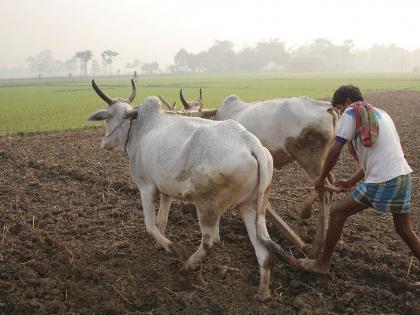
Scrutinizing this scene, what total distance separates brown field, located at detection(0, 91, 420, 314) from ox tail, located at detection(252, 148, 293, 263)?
0.47 metres

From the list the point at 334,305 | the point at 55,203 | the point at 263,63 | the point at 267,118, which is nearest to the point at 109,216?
the point at 55,203

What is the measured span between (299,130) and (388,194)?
234cm

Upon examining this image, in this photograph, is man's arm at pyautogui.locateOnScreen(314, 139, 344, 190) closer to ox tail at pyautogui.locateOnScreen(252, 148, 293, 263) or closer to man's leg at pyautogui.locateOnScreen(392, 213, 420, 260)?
ox tail at pyautogui.locateOnScreen(252, 148, 293, 263)

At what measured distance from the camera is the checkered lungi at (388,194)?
4137 millimetres

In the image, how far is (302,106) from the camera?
6.47 m

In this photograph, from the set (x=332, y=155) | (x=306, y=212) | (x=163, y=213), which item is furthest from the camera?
(x=306, y=212)

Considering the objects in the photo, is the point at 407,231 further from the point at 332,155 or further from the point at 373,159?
the point at 332,155

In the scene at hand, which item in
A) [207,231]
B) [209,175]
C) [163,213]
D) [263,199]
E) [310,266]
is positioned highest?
[209,175]

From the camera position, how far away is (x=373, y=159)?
416 centimetres

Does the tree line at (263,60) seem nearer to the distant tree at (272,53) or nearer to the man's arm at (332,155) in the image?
the distant tree at (272,53)

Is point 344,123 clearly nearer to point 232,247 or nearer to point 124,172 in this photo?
point 232,247

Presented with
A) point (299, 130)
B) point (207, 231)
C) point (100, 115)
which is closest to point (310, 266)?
point (207, 231)

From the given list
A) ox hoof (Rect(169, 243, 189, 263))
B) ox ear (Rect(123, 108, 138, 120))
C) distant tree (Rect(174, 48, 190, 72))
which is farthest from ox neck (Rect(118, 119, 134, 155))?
distant tree (Rect(174, 48, 190, 72))

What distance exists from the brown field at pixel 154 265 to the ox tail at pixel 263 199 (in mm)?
475
